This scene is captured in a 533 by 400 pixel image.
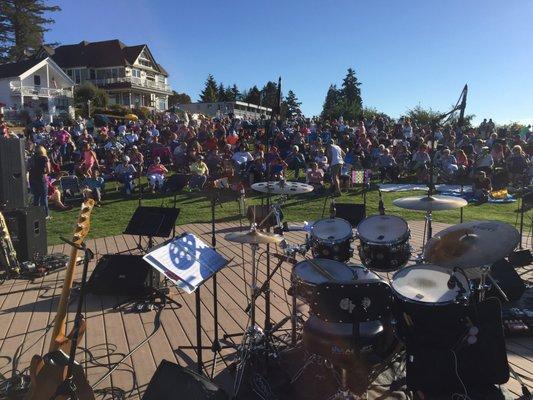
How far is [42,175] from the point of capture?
10453mm

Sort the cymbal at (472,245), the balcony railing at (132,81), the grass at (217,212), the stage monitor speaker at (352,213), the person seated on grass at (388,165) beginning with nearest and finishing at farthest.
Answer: the cymbal at (472,245) → the stage monitor speaker at (352,213) → the grass at (217,212) → the person seated on grass at (388,165) → the balcony railing at (132,81)

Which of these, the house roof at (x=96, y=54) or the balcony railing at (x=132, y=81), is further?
the house roof at (x=96, y=54)

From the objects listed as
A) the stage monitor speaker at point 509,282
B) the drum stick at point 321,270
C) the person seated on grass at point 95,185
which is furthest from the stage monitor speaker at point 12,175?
the stage monitor speaker at point 509,282

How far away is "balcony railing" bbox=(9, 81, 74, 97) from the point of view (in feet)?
141

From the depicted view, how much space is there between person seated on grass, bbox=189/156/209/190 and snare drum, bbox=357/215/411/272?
372 inches

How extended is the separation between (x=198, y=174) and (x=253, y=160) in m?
2.10

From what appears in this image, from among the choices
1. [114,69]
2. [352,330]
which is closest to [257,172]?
[352,330]

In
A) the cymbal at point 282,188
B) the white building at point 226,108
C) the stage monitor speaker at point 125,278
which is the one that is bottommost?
the stage monitor speaker at point 125,278

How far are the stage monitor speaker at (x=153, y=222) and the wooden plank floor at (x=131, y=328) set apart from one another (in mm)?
872

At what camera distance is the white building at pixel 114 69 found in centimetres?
5531

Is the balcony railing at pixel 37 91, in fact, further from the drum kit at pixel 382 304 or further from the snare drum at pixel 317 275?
the snare drum at pixel 317 275

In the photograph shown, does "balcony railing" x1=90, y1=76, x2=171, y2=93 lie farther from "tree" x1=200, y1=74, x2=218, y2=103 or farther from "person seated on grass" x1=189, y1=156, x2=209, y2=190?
"person seated on grass" x1=189, y1=156, x2=209, y2=190

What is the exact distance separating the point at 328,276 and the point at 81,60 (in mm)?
Answer: 62617

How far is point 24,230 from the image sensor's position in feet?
23.2
